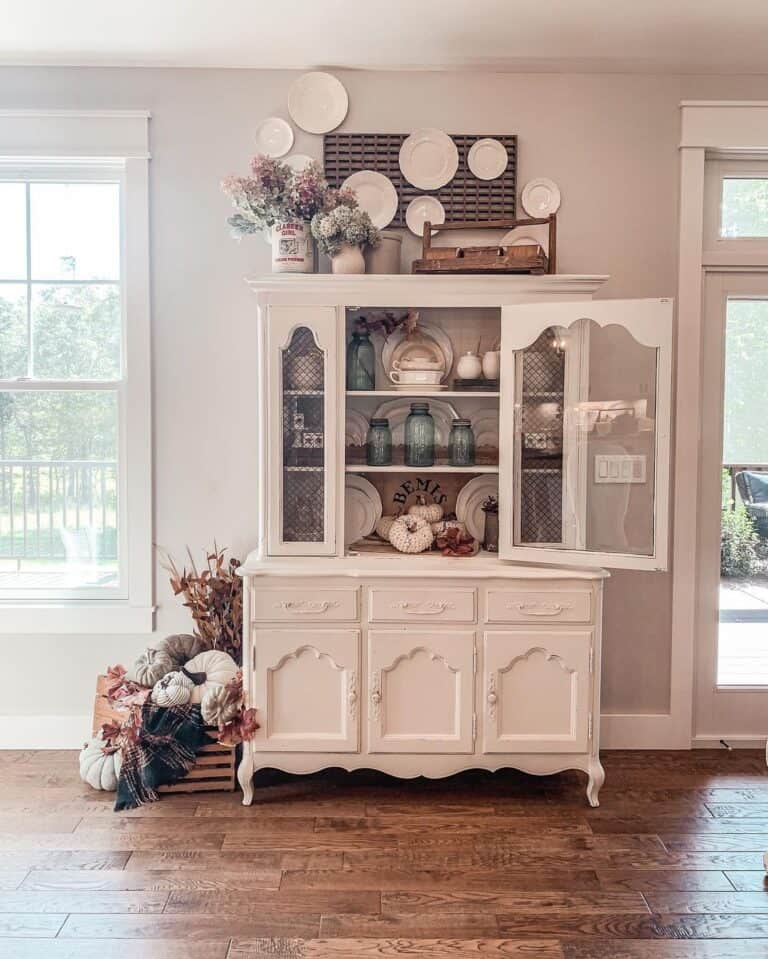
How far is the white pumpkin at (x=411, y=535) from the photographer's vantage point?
2.99 metres

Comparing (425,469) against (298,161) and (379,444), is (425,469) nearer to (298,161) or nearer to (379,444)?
(379,444)

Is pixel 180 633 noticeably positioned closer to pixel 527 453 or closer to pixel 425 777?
pixel 425 777

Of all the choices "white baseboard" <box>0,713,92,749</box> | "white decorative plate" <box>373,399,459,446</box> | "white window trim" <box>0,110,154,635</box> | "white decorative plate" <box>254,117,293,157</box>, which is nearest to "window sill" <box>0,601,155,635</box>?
"white window trim" <box>0,110,154,635</box>

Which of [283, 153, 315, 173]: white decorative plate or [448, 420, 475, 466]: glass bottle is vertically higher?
[283, 153, 315, 173]: white decorative plate

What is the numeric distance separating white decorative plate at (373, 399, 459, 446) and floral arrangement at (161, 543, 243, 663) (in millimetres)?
869

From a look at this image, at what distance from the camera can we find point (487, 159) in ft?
10.5

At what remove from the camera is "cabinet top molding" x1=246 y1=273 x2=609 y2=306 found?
2.89 m

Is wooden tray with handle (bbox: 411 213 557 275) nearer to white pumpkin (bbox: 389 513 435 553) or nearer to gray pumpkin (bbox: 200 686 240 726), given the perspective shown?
white pumpkin (bbox: 389 513 435 553)

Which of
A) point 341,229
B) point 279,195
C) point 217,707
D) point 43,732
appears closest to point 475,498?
point 341,229

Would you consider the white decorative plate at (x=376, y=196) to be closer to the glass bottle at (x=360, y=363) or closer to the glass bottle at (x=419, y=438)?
the glass bottle at (x=360, y=363)

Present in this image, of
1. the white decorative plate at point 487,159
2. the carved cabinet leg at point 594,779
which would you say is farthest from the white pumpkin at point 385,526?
the white decorative plate at point 487,159

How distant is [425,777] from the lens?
299cm

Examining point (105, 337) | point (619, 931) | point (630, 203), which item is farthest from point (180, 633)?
point (630, 203)

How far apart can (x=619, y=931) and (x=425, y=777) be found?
3.25 ft
